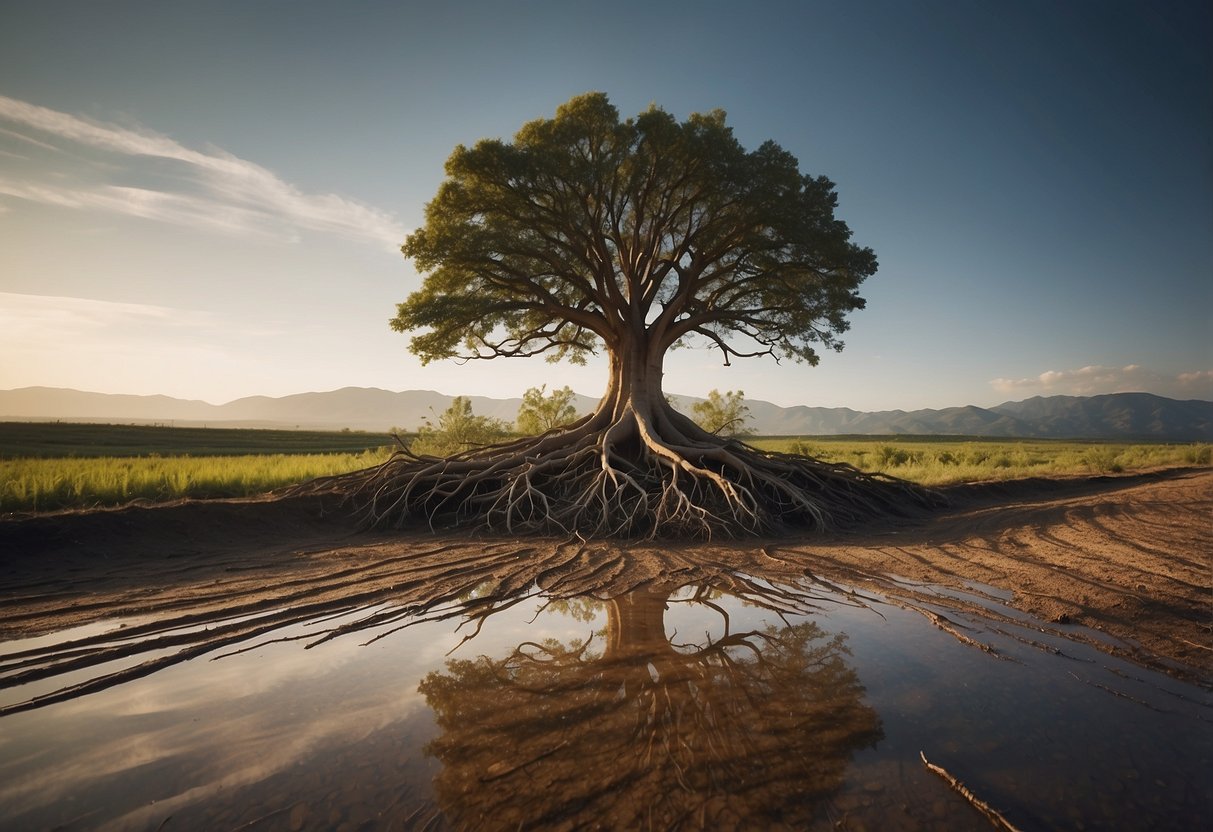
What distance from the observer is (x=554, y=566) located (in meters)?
7.20

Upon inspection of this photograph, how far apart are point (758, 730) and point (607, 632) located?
1906mm

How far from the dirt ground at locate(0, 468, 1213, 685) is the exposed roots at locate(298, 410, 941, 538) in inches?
32.0

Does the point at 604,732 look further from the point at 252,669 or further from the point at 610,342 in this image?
the point at 610,342

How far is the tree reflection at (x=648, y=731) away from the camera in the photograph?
2.42m

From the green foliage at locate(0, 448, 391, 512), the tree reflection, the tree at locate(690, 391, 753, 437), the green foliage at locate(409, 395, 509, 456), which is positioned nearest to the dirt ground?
the tree reflection

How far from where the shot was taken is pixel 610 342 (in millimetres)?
13953

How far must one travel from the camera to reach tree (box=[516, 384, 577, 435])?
2441cm

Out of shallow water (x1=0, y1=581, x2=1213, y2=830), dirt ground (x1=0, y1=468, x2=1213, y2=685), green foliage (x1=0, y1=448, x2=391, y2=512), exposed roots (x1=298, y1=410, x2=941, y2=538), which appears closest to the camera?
shallow water (x1=0, y1=581, x2=1213, y2=830)

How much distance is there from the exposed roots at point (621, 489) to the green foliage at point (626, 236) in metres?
2.70

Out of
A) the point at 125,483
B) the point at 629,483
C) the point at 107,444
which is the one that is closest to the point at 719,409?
the point at 629,483

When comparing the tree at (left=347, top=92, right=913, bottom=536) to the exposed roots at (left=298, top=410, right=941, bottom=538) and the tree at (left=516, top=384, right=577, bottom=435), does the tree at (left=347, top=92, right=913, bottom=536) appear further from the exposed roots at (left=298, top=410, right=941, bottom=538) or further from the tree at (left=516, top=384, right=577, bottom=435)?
the tree at (left=516, top=384, right=577, bottom=435)

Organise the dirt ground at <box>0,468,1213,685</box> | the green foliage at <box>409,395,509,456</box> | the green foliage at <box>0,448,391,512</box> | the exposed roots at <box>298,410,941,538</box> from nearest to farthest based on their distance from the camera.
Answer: the dirt ground at <box>0,468,1213,685</box>, the green foliage at <box>0,448,391,512</box>, the exposed roots at <box>298,410,941,538</box>, the green foliage at <box>409,395,509,456</box>

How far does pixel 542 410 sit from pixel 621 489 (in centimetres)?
1525

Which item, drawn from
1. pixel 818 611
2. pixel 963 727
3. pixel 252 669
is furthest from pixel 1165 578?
pixel 252 669
